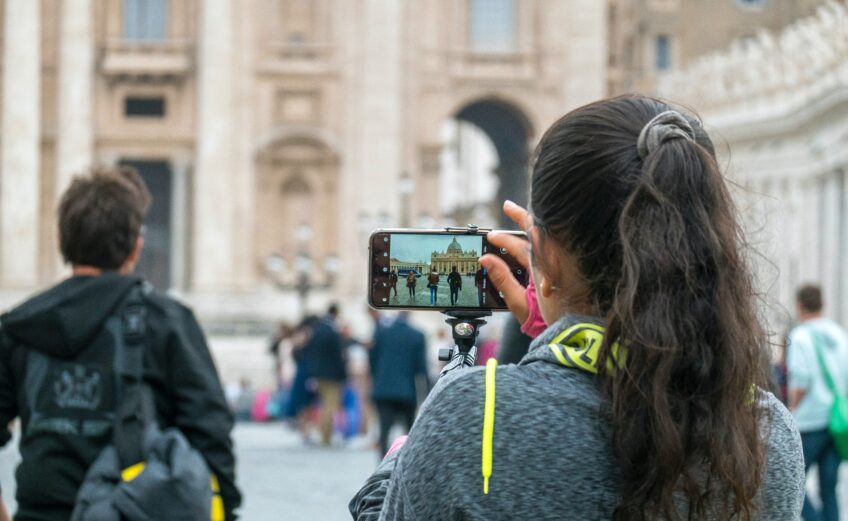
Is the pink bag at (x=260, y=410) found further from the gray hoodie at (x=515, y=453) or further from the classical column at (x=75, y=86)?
the gray hoodie at (x=515, y=453)

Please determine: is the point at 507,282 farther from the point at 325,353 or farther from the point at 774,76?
the point at 774,76

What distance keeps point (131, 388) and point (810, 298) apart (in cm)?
654

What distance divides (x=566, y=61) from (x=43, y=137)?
1407 cm

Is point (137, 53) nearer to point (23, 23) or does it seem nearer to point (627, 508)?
point (23, 23)

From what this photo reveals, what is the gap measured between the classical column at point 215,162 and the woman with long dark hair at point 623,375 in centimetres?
3996

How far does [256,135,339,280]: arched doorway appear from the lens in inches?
1703

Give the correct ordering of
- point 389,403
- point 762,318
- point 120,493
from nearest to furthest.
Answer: point 762,318 → point 120,493 → point 389,403

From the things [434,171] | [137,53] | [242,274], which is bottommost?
[242,274]

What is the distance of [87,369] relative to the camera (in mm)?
4449

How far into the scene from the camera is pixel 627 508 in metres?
2.28

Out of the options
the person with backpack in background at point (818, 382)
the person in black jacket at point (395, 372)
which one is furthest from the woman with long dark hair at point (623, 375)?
the person in black jacket at point (395, 372)

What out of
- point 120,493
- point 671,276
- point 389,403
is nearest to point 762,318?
point 671,276

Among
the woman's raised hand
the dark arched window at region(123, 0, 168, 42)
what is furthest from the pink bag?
the woman's raised hand

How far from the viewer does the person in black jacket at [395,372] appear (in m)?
16.1
